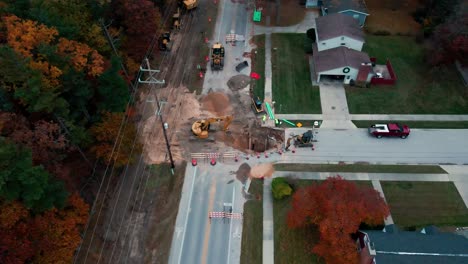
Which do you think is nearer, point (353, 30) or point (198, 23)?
point (353, 30)

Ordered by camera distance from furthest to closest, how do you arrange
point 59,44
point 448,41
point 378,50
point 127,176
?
point 378,50, point 448,41, point 127,176, point 59,44

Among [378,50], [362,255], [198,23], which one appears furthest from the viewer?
[198,23]

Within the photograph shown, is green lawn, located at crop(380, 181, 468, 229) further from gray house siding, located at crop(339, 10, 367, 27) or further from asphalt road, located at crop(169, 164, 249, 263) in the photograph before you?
gray house siding, located at crop(339, 10, 367, 27)

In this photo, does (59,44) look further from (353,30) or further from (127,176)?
(353,30)

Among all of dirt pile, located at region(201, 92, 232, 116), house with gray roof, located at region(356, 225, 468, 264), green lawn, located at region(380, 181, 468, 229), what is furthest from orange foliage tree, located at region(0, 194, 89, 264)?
green lawn, located at region(380, 181, 468, 229)

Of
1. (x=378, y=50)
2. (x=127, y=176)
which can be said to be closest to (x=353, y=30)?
(x=378, y=50)
